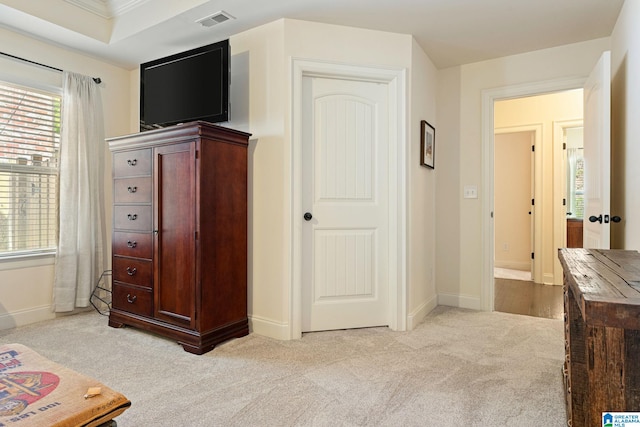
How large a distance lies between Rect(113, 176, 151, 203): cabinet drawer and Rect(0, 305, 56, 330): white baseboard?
46.0 inches

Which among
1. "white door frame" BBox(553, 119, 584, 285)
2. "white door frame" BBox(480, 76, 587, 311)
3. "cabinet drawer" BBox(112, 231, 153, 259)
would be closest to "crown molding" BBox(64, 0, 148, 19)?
"cabinet drawer" BBox(112, 231, 153, 259)

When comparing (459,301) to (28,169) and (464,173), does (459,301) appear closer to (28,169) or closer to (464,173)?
(464,173)

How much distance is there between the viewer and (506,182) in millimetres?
5766

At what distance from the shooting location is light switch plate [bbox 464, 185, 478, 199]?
11.5ft

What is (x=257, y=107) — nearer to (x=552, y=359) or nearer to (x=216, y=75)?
(x=216, y=75)

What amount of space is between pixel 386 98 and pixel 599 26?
1.62 meters

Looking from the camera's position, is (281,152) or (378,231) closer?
(281,152)

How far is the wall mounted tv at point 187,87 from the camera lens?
2.73m

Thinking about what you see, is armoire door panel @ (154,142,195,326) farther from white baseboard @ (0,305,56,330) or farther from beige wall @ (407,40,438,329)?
beige wall @ (407,40,438,329)

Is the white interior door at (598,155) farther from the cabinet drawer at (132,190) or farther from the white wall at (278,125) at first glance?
the cabinet drawer at (132,190)

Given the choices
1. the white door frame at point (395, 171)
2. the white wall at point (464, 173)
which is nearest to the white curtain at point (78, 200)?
the white door frame at point (395, 171)

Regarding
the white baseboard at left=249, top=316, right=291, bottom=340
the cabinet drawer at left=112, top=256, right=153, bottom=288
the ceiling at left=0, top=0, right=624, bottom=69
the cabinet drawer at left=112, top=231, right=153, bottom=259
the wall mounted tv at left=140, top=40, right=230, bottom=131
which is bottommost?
the white baseboard at left=249, top=316, right=291, bottom=340

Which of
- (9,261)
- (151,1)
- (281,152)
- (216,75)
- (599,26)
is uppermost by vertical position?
(151,1)

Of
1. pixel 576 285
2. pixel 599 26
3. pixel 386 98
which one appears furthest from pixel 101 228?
pixel 599 26
